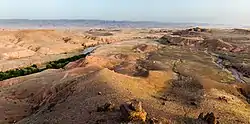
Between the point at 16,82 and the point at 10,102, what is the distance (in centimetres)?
769

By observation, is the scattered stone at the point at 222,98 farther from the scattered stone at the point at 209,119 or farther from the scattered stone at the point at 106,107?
the scattered stone at the point at 106,107

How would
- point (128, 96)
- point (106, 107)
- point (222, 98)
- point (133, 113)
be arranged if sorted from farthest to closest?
point (222, 98) < point (128, 96) < point (106, 107) < point (133, 113)

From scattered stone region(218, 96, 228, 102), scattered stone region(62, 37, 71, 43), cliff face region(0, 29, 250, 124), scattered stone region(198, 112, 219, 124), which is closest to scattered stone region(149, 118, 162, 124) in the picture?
cliff face region(0, 29, 250, 124)

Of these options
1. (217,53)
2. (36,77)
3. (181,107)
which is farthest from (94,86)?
(217,53)

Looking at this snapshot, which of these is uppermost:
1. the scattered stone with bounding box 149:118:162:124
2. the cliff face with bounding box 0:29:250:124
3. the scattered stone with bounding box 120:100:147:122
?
the scattered stone with bounding box 120:100:147:122

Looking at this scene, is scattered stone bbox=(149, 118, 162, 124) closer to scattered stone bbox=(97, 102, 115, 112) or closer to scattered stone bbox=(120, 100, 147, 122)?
scattered stone bbox=(120, 100, 147, 122)

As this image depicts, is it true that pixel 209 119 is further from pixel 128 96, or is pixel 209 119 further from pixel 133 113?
pixel 128 96

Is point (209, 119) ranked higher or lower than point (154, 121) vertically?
lower

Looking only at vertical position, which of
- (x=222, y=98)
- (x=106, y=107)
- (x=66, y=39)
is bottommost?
(x=66, y=39)

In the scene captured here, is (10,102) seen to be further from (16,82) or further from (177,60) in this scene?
(177,60)

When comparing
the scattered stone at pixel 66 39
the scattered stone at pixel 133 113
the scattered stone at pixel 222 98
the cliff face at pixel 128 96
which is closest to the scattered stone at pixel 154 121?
the cliff face at pixel 128 96

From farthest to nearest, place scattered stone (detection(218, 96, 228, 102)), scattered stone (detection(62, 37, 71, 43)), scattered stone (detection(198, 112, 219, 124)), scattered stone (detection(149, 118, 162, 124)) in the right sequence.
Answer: scattered stone (detection(62, 37, 71, 43)), scattered stone (detection(218, 96, 228, 102)), scattered stone (detection(198, 112, 219, 124)), scattered stone (detection(149, 118, 162, 124))

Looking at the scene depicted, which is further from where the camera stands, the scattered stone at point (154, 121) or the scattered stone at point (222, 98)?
the scattered stone at point (222, 98)

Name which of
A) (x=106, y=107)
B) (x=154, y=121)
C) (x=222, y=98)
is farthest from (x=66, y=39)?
(x=154, y=121)
